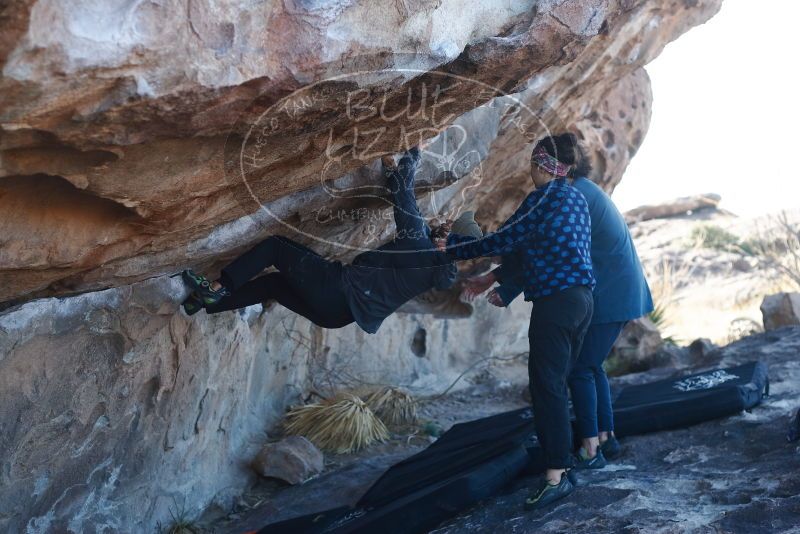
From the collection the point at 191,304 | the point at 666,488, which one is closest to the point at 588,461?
the point at 666,488

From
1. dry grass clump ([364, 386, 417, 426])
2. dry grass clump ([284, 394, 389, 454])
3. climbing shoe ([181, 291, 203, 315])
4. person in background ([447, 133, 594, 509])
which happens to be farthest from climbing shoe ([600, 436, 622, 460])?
dry grass clump ([364, 386, 417, 426])

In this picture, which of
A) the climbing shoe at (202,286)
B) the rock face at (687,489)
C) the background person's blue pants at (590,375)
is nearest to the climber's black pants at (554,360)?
the rock face at (687,489)

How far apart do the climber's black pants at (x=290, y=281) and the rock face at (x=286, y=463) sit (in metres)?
1.69

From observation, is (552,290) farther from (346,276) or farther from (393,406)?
(393,406)

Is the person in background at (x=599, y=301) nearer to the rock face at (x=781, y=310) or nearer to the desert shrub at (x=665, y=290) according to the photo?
the desert shrub at (x=665, y=290)

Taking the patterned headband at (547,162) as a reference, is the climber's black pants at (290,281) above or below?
below

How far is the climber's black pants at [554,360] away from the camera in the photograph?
4043 mm

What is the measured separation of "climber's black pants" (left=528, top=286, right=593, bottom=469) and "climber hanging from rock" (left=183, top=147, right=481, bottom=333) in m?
0.65

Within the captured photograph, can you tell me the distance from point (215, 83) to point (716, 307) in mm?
13655

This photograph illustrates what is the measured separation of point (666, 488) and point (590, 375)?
2.43 feet

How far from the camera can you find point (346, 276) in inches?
175

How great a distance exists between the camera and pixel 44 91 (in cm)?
236

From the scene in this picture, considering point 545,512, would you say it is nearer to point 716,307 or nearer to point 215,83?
point 215,83

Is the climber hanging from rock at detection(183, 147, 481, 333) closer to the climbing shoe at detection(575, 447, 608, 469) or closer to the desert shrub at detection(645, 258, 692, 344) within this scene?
the climbing shoe at detection(575, 447, 608, 469)
